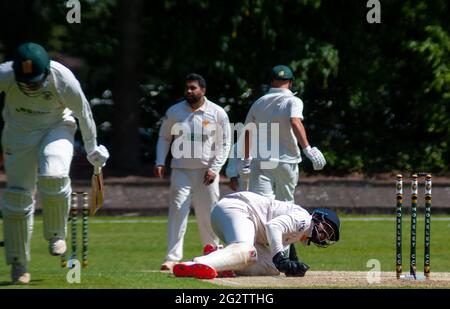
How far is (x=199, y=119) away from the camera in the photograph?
15836 mm

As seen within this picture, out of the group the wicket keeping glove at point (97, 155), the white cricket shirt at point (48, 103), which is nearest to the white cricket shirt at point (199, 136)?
the wicket keeping glove at point (97, 155)

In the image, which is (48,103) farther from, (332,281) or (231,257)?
(332,281)

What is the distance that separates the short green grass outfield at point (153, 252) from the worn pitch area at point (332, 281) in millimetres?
542

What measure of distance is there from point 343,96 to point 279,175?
45.8 feet

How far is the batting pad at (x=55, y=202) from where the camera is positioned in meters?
11.3

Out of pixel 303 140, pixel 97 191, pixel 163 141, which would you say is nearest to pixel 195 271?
pixel 97 191

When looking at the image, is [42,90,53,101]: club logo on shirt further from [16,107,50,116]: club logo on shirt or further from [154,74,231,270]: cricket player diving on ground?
[154,74,231,270]: cricket player diving on ground

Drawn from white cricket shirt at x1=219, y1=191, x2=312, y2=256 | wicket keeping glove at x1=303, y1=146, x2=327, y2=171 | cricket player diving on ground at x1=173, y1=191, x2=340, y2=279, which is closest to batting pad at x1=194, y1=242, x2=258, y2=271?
cricket player diving on ground at x1=173, y1=191, x2=340, y2=279

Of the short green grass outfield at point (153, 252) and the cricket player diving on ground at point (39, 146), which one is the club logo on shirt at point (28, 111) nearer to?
the cricket player diving on ground at point (39, 146)

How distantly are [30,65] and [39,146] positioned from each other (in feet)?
2.54

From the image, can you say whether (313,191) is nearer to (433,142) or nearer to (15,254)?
(433,142)

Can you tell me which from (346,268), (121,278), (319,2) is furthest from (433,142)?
(121,278)

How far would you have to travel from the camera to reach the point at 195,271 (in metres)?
12.2
